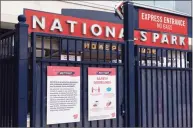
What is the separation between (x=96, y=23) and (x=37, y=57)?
381 inches

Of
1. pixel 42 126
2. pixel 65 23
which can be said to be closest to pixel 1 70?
pixel 42 126

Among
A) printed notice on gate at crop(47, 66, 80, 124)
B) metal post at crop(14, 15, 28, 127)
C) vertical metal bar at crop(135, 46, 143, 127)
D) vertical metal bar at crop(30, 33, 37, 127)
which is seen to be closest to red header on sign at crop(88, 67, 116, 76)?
printed notice on gate at crop(47, 66, 80, 124)

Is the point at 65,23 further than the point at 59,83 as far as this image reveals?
Yes

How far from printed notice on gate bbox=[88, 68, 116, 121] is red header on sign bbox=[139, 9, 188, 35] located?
93 cm

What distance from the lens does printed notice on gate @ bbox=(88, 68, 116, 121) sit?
479 cm

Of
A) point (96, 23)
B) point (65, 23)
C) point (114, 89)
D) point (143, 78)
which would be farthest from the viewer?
point (96, 23)

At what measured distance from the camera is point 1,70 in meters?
4.95

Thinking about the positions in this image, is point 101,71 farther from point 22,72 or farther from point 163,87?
point 163,87

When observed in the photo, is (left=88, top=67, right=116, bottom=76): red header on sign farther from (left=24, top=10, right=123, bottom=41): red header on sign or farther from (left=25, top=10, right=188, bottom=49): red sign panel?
(left=24, top=10, right=123, bottom=41): red header on sign

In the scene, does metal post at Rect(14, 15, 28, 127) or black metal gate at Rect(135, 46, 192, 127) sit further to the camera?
black metal gate at Rect(135, 46, 192, 127)

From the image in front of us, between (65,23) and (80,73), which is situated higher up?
(65,23)

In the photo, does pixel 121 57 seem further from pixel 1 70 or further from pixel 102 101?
pixel 1 70

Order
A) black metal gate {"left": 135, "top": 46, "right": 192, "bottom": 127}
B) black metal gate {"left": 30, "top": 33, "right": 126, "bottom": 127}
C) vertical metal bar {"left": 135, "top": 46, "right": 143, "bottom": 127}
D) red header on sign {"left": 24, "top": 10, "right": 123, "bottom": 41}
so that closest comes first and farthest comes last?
black metal gate {"left": 30, "top": 33, "right": 126, "bottom": 127}
vertical metal bar {"left": 135, "top": 46, "right": 143, "bottom": 127}
black metal gate {"left": 135, "top": 46, "right": 192, "bottom": 127}
red header on sign {"left": 24, "top": 10, "right": 123, "bottom": 41}

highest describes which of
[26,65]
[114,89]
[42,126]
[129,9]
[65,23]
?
[65,23]
